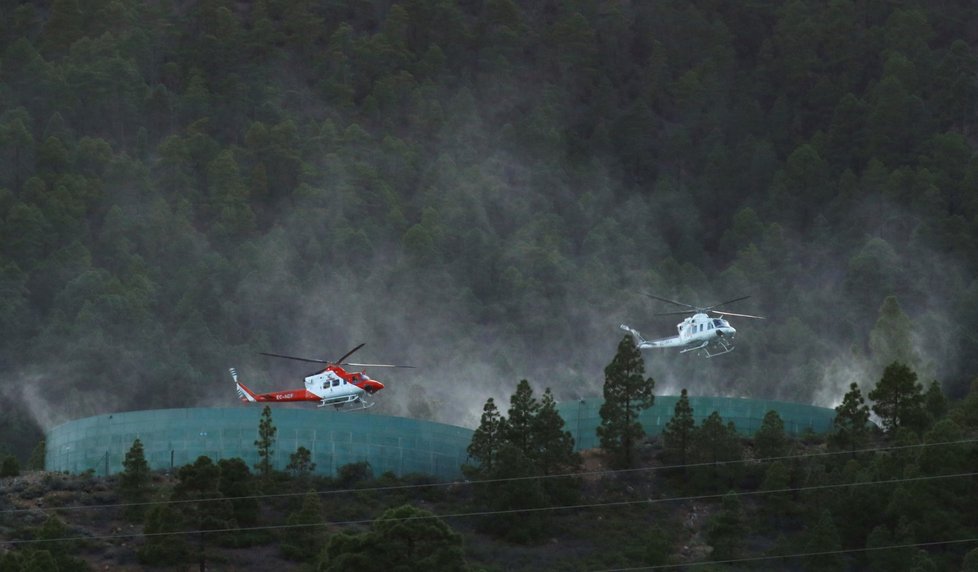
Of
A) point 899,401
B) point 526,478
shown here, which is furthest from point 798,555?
point 899,401

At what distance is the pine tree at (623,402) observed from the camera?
429 feet

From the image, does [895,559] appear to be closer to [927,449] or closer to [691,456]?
[927,449]

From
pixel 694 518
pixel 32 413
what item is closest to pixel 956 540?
pixel 694 518

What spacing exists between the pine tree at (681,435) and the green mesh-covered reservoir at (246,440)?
496 inches

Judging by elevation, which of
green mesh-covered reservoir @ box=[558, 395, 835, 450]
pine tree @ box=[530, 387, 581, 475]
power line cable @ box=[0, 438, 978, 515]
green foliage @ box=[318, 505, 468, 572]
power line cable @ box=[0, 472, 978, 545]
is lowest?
green foliage @ box=[318, 505, 468, 572]

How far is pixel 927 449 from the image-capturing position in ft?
376

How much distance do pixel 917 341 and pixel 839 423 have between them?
66.6 meters

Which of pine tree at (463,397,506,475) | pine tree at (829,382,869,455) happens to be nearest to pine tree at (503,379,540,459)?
pine tree at (463,397,506,475)

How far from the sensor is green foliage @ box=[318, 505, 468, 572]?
316 feet

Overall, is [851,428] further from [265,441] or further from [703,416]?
[265,441]

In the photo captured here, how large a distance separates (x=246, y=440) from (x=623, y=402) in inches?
835

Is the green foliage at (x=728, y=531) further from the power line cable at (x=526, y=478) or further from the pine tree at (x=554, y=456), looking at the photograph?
the pine tree at (x=554, y=456)

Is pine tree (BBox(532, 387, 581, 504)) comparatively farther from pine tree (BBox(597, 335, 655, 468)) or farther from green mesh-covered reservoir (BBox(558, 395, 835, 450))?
green mesh-covered reservoir (BBox(558, 395, 835, 450))

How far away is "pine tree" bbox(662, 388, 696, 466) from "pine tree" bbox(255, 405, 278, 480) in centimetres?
2190
